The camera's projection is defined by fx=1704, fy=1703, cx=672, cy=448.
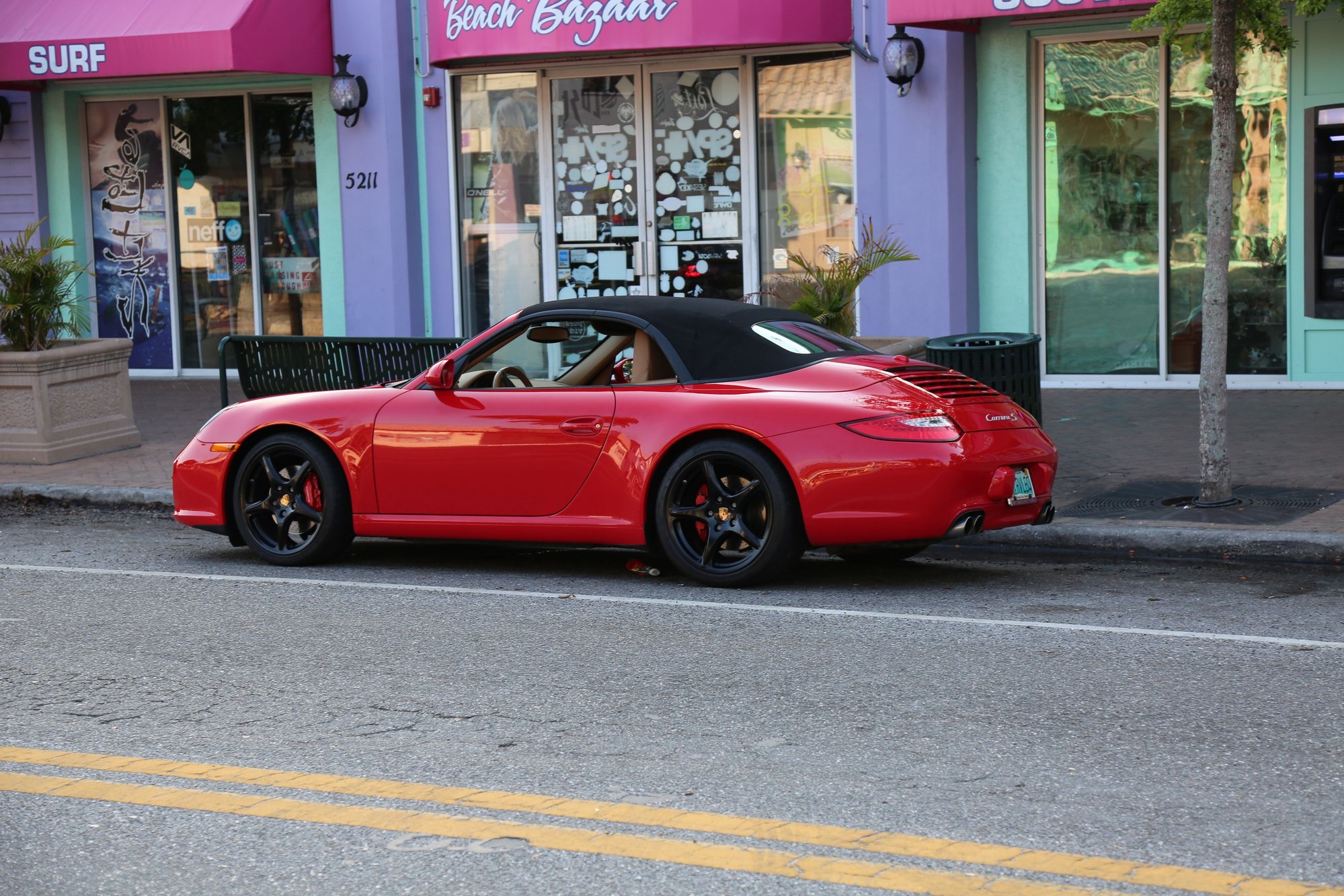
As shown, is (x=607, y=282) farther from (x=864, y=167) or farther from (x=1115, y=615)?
(x=1115, y=615)

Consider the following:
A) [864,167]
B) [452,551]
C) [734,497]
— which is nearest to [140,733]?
[734,497]

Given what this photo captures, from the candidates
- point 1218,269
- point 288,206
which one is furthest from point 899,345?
point 288,206

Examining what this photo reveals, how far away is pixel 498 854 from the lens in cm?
427

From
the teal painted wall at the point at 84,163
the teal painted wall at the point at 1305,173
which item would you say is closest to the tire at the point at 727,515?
the teal painted wall at the point at 1305,173

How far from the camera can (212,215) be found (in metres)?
18.9

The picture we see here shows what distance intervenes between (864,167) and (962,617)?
31.2ft

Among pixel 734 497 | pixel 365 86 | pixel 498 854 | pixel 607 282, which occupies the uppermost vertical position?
pixel 365 86

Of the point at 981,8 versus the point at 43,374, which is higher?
the point at 981,8

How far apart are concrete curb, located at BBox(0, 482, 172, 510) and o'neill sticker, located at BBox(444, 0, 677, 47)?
Result: 21.7 ft

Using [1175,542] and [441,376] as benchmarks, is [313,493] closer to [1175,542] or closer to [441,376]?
[441,376]

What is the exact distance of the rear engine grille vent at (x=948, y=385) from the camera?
25.7ft

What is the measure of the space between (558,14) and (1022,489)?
960 centimetres

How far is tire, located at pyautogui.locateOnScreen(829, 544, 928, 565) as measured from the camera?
331 inches

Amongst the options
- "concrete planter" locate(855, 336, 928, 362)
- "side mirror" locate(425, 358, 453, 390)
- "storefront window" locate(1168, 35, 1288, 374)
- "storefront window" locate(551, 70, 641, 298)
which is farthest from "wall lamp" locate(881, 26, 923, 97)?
"side mirror" locate(425, 358, 453, 390)
